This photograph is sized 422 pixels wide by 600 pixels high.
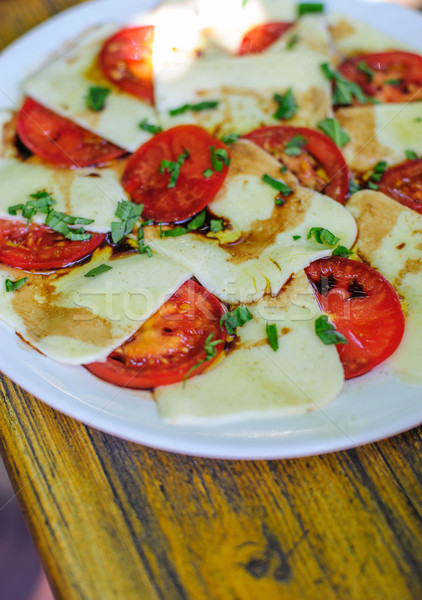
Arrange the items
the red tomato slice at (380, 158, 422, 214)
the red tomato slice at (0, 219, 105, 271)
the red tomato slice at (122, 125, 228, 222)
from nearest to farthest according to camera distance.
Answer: the red tomato slice at (0, 219, 105, 271)
the red tomato slice at (122, 125, 228, 222)
the red tomato slice at (380, 158, 422, 214)

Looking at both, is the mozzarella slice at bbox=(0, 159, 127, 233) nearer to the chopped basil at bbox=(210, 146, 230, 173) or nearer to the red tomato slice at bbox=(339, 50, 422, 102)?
the chopped basil at bbox=(210, 146, 230, 173)

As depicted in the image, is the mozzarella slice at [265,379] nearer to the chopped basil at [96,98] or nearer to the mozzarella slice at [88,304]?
the mozzarella slice at [88,304]

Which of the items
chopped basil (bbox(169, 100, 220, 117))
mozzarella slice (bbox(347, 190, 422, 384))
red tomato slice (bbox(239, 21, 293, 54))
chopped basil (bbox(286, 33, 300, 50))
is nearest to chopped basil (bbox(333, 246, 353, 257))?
mozzarella slice (bbox(347, 190, 422, 384))

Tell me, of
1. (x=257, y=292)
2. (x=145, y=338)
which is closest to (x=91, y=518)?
(x=145, y=338)

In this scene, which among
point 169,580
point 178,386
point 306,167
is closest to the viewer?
point 169,580

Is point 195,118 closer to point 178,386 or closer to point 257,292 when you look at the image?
point 257,292

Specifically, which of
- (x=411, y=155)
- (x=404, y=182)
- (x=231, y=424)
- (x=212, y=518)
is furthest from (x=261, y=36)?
(x=212, y=518)

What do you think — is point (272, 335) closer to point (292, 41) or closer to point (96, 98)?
point (96, 98)
